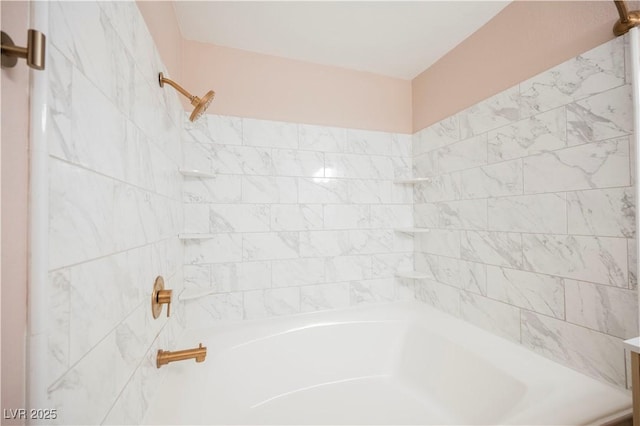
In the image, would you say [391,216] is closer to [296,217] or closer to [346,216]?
[346,216]

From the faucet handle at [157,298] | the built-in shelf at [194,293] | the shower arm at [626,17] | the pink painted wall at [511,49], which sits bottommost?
the built-in shelf at [194,293]

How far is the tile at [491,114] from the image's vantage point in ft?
4.61

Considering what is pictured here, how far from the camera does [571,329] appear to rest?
1154 mm

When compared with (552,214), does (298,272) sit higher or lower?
lower

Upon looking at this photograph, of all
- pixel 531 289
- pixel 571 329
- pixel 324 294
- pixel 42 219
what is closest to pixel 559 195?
pixel 531 289

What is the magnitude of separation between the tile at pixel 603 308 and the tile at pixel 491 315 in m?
0.27

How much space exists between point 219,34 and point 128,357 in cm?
177

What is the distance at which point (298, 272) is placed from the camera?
1853 mm

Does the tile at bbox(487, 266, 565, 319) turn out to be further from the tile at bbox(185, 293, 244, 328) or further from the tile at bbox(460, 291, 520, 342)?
the tile at bbox(185, 293, 244, 328)

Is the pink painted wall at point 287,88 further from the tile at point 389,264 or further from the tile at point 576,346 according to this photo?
the tile at point 576,346

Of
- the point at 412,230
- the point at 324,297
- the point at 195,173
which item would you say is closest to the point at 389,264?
the point at 412,230

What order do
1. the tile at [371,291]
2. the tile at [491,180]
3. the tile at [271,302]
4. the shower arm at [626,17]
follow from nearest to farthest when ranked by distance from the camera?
1. the shower arm at [626,17]
2. the tile at [491,180]
3. the tile at [271,302]
4. the tile at [371,291]

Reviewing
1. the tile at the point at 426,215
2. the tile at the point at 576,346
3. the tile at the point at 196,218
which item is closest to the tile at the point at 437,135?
the tile at the point at 426,215

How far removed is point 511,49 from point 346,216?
1.36 metres
